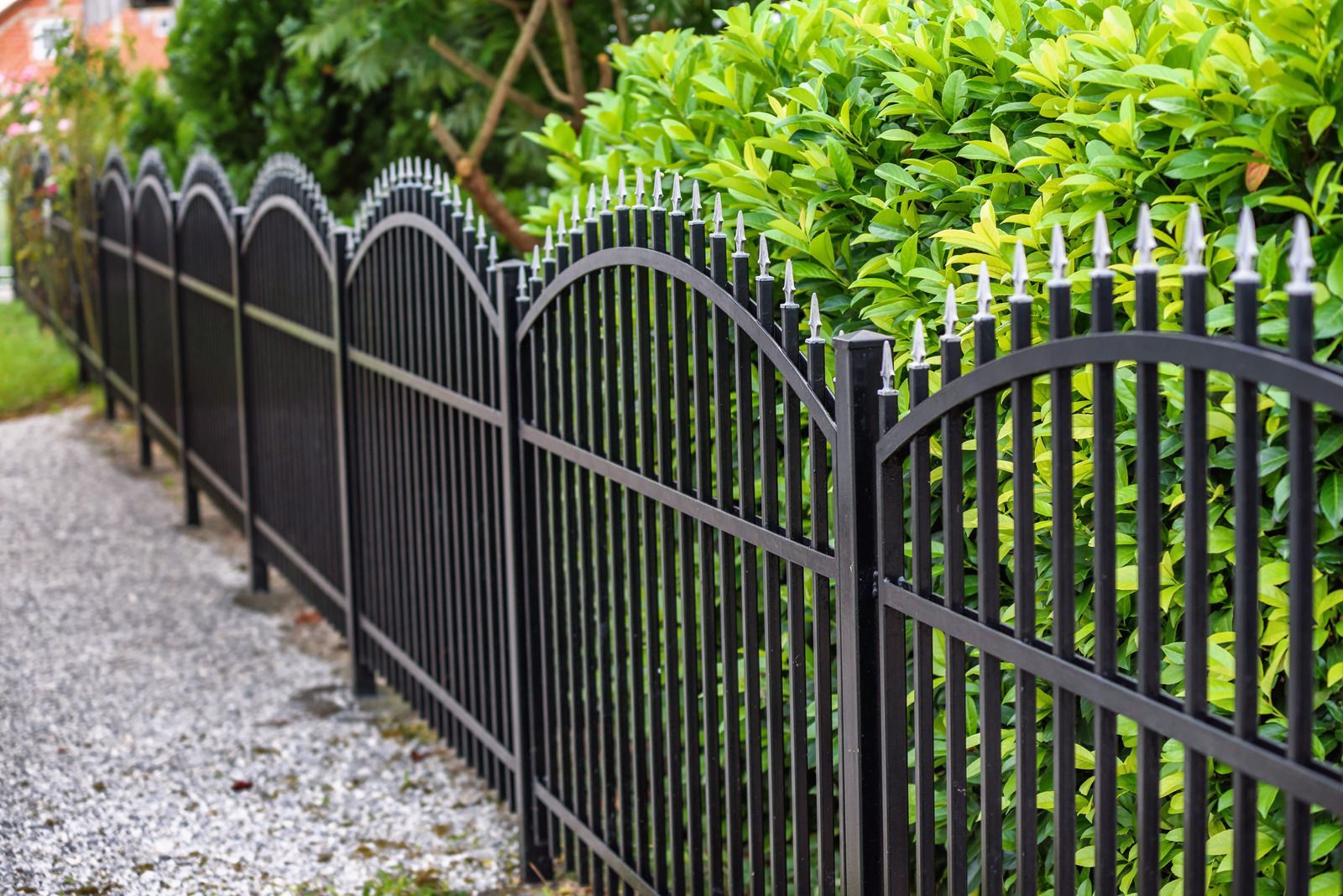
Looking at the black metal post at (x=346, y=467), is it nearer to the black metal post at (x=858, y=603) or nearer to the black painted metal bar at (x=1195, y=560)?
the black metal post at (x=858, y=603)

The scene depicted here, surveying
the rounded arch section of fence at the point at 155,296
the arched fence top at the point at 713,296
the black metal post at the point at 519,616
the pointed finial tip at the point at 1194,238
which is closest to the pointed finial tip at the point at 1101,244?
the pointed finial tip at the point at 1194,238

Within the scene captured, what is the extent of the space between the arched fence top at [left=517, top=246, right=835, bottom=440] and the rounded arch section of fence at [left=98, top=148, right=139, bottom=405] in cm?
676

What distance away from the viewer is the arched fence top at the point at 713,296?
8.51 feet

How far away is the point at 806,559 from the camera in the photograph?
2676 millimetres

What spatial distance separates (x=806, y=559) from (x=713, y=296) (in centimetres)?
57

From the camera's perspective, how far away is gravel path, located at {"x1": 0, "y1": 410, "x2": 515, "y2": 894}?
4.44m

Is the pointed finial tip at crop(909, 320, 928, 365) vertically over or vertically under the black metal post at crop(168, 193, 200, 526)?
over

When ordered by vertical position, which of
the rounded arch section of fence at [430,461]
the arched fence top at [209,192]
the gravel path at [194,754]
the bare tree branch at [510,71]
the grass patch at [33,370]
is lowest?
the gravel path at [194,754]

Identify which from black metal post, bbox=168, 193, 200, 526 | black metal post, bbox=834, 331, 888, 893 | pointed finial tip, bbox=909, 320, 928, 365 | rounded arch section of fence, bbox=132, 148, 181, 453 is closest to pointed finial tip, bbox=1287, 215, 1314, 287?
pointed finial tip, bbox=909, 320, 928, 365

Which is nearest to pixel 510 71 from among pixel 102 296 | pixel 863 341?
pixel 102 296

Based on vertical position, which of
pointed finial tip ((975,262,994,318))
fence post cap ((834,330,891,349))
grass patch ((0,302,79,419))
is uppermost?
pointed finial tip ((975,262,994,318))

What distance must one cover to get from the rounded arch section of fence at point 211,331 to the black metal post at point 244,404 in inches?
0.7

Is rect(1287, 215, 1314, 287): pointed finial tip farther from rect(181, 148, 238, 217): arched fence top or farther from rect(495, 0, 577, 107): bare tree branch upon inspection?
rect(181, 148, 238, 217): arched fence top

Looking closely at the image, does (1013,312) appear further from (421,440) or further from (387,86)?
(387,86)
